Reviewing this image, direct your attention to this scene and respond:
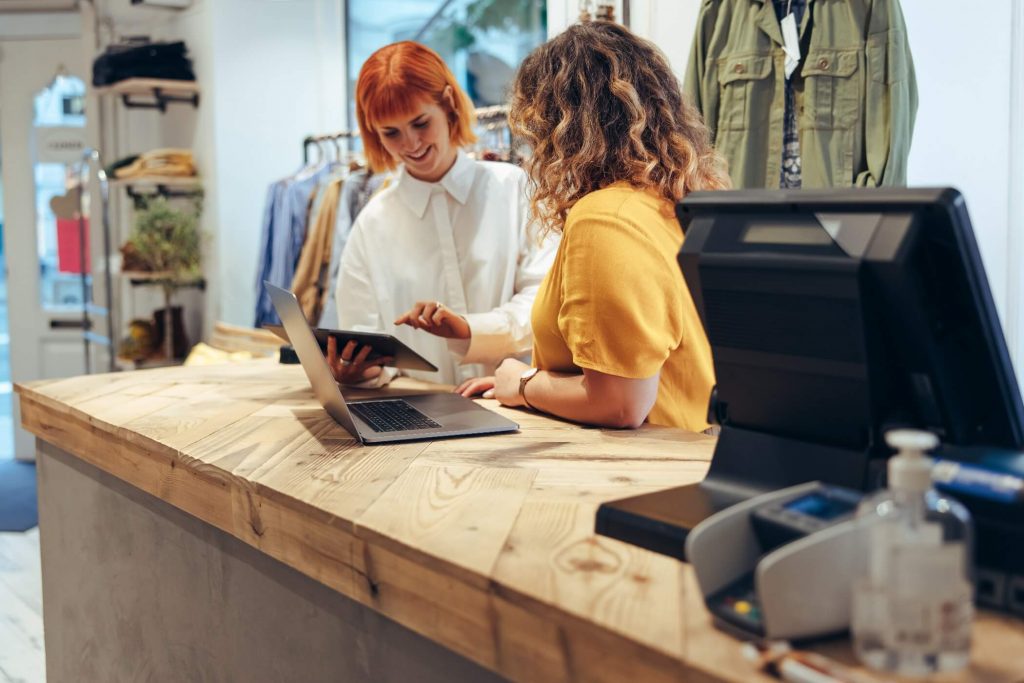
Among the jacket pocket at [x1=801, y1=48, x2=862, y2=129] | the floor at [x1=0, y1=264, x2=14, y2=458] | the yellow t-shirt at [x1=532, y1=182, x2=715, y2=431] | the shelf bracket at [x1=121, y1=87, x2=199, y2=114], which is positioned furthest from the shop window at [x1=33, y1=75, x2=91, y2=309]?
the yellow t-shirt at [x1=532, y1=182, x2=715, y2=431]

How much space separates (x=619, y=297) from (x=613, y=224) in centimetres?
11

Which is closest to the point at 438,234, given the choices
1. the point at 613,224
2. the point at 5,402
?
the point at 613,224

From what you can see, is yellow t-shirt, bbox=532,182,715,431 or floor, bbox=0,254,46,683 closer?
yellow t-shirt, bbox=532,182,715,431

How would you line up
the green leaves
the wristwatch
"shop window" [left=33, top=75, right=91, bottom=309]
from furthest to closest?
1. "shop window" [left=33, top=75, right=91, bottom=309]
2. the green leaves
3. the wristwatch

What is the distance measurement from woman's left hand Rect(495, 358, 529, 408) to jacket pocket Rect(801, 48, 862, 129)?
1334 millimetres

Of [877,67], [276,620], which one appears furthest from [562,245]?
[877,67]

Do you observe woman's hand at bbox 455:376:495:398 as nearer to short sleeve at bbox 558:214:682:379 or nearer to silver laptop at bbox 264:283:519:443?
silver laptop at bbox 264:283:519:443

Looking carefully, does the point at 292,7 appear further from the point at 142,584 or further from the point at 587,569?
the point at 587,569

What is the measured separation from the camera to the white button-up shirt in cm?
272

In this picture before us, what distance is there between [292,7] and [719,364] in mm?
4669

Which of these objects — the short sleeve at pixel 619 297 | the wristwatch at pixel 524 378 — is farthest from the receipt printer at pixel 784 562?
the wristwatch at pixel 524 378

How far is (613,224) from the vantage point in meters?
1.52

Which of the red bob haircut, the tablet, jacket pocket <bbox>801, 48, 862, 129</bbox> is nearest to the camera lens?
the tablet

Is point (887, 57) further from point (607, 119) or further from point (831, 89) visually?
point (607, 119)
